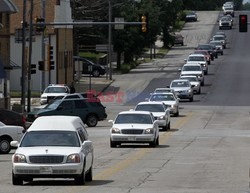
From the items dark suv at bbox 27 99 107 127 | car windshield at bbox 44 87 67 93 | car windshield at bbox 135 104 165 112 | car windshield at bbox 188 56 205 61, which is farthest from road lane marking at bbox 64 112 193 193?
car windshield at bbox 188 56 205 61

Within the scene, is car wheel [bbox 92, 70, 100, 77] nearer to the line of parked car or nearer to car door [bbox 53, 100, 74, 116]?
the line of parked car

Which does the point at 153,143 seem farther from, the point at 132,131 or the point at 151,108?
the point at 151,108

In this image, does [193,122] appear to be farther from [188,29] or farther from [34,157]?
[188,29]

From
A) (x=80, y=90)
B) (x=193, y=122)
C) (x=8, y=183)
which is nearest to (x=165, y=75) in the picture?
(x=80, y=90)

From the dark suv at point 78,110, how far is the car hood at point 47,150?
27.0 metres

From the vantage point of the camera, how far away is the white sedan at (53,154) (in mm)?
21953

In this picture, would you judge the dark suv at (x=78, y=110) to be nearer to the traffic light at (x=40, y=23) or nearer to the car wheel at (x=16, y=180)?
the traffic light at (x=40, y=23)

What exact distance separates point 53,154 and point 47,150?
254mm

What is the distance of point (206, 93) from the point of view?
77.8m

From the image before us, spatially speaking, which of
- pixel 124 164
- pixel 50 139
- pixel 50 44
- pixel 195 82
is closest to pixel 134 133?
pixel 124 164

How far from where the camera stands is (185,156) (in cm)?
3322

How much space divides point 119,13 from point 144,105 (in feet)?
179

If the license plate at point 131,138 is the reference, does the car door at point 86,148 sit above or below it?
above

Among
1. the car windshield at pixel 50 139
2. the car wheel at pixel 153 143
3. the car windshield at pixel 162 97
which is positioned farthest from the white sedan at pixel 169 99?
the car windshield at pixel 50 139
